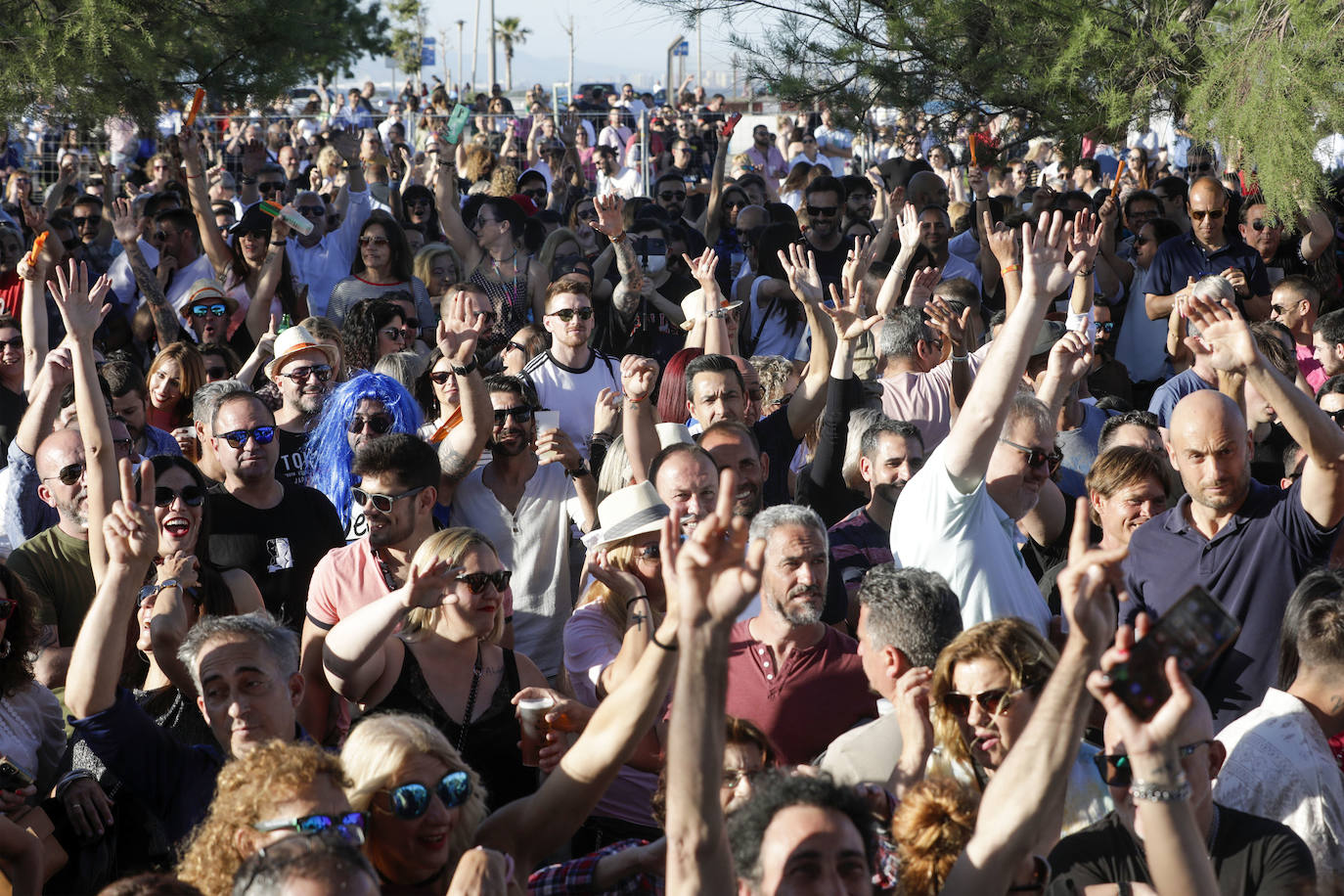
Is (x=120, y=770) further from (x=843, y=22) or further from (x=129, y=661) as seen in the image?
(x=843, y=22)

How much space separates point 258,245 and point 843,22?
13.4 feet

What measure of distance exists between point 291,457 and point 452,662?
2105 mm

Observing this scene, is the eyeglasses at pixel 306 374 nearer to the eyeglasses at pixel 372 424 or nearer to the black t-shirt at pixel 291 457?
the black t-shirt at pixel 291 457

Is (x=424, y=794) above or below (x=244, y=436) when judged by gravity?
below

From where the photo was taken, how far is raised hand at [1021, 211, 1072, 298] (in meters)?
4.17

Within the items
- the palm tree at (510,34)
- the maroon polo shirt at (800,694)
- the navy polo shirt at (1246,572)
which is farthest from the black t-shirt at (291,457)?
the palm tree at (510,34)

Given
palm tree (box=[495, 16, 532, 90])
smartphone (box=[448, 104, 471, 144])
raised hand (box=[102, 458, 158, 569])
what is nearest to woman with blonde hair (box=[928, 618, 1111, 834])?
raised hand (box=[102, 458, 158, 569])

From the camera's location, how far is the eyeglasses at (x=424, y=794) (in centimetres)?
300

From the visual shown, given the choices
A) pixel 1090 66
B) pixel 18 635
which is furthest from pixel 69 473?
pixel 1090 66

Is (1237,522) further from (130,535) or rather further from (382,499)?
(130,535)

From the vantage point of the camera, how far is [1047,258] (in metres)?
4.28

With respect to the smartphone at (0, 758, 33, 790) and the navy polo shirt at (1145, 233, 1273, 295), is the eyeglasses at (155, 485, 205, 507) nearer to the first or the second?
the smartphone at (0, 758, 33, 790)

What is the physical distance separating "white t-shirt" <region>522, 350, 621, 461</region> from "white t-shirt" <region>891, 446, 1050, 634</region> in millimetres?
2407

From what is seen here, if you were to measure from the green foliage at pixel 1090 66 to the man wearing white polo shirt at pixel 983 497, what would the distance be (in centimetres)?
352
